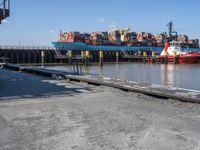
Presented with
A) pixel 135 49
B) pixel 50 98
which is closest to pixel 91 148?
pixel 50 98

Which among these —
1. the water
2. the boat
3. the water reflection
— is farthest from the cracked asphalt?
the boat

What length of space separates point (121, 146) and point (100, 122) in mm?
1722

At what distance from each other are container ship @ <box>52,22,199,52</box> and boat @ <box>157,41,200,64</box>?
64.2 ft

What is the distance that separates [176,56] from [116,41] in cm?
3655

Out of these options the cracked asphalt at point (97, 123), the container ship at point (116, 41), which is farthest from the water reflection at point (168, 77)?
the container ship at point (116, 41)

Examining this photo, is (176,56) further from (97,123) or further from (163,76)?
(97,123)

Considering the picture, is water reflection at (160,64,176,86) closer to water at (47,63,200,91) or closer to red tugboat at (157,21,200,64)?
water at (47,63,200,91)

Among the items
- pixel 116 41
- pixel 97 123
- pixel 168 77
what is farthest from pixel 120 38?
pixel 97 123

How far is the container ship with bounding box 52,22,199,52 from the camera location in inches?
3232

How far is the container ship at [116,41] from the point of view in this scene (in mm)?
82100

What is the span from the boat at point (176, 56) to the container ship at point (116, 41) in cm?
1956

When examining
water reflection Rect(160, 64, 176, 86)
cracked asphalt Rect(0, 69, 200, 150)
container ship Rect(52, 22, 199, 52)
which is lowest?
water reflection Rect(160, 64, 176, 86)

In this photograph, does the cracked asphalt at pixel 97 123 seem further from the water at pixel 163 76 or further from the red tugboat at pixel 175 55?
the red tugboat at pixel 175 55

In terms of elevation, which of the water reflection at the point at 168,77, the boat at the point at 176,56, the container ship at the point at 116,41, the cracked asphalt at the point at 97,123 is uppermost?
the container ship at the point at 116,41
